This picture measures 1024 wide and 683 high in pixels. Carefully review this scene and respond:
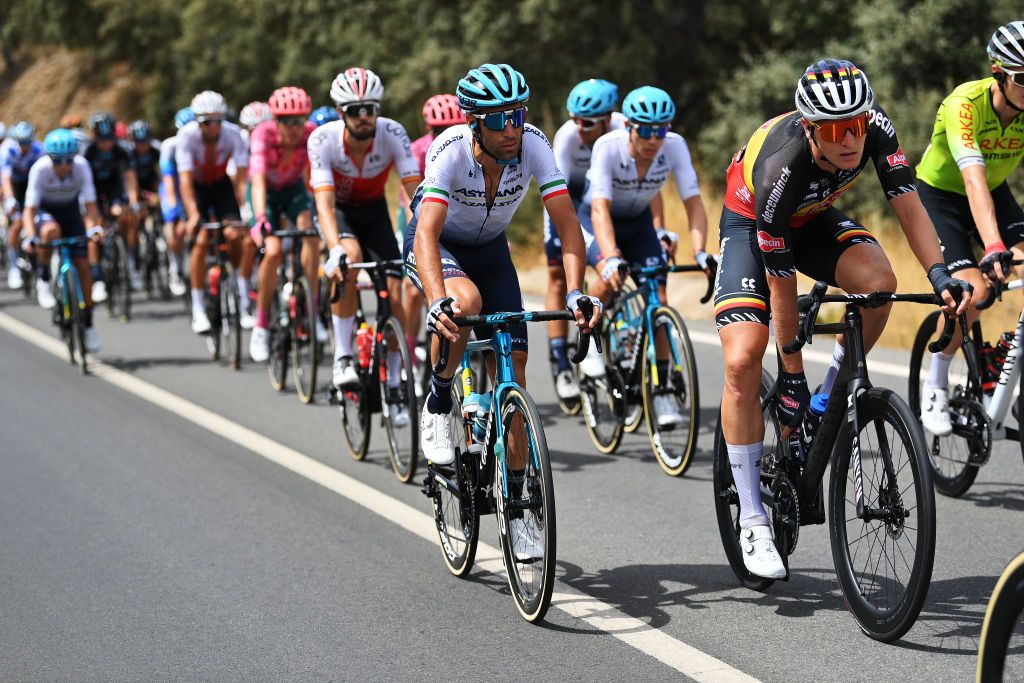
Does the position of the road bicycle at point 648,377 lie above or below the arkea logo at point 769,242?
below

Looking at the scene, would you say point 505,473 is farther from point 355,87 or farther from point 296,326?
point 296,326

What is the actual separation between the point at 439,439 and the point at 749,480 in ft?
4.55

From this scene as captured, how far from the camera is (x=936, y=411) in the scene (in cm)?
689

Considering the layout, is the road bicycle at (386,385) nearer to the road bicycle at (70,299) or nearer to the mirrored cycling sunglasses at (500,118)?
the mirrored cycling sunglasses at (500,118)

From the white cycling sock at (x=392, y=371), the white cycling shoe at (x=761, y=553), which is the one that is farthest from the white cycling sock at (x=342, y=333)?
the white cycling shoe at (x=761, y=553)

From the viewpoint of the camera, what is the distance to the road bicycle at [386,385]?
303 inches

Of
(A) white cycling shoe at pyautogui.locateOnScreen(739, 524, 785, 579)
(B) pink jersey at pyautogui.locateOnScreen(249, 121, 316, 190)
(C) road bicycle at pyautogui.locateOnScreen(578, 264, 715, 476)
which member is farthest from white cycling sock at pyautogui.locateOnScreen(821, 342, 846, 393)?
(B) pink jersey at pyautogui.locateOnScreen(249, 121, 316, 190)

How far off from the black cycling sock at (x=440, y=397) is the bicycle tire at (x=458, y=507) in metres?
0.05

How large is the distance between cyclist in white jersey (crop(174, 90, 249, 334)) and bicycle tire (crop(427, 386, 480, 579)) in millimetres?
6622

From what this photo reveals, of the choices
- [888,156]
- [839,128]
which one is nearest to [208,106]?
[888,156]

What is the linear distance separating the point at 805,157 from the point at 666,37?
1977 cm

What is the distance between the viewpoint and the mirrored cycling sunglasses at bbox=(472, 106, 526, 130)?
5539 mm

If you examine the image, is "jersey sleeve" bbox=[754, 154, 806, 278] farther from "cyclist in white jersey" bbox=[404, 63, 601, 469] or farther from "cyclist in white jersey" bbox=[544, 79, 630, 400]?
"cyclist in white jersey" bbox=[544, 79, 630, 400]

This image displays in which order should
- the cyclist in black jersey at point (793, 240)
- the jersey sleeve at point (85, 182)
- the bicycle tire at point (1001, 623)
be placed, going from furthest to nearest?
the jersey sleeve at point (85, 182)
the cyclist in black jersey at point (793, 240)
the bicycle tire at point (1001, 623)
